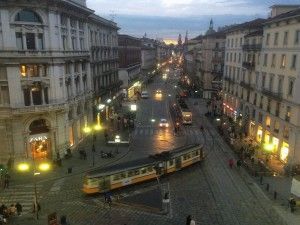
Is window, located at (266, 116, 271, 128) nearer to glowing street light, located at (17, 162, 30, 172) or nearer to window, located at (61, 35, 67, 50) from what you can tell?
window, located at (61, 35, 67, 50)

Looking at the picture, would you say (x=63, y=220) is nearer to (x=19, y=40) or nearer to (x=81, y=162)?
(x=81, y=162)

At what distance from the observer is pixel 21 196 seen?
34094mm


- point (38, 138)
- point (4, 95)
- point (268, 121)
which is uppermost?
point (4, 95)

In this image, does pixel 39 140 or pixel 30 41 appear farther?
pixel 39 140

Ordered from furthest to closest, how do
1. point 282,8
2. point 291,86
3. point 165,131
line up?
1. point 165,131
2. point 282,8
3. point 291,86

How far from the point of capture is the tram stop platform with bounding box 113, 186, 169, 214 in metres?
31.5

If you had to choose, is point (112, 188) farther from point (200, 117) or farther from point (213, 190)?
point (200, 117)

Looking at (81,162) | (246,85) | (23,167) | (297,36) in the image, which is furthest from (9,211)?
(246,85)

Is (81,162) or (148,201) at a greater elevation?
(148,201)

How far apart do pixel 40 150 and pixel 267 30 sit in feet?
125

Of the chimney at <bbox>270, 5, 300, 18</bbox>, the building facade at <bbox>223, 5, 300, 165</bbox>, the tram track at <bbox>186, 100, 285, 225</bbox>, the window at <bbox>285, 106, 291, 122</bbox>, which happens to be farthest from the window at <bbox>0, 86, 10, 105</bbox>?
the chimney at <bbox>270, 5, 300, 18</bbox>

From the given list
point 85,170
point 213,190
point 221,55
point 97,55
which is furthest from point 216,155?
point 221,55

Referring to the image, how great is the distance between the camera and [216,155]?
47344mm

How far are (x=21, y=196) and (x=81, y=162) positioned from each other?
1115 centimetres
